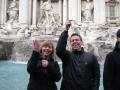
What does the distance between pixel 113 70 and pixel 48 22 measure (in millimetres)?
24777

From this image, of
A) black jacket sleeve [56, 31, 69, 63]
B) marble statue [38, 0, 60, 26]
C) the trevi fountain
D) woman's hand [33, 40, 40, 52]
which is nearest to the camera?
woman's hand [33, 40, 40, 52]

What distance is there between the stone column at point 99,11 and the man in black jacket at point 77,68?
79.7 ft

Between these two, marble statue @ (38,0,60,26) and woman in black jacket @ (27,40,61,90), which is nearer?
woman in black jacket @ (27,40,61,90)

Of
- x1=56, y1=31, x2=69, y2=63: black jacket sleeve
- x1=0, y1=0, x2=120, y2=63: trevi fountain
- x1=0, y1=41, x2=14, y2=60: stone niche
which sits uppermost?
x1=0, y1=0, x2=120, y2=63: trevi fountain

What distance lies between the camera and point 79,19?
2988 centimetres

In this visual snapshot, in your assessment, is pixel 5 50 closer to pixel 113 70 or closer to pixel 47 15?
pixel 47 15

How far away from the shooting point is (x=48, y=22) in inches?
1155

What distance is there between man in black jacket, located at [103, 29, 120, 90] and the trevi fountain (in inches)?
710

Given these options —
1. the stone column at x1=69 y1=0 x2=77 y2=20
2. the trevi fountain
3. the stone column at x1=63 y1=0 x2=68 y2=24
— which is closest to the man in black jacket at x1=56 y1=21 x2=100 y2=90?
the trevi fountain

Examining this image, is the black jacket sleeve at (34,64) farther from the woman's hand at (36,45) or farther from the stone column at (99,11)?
the stone column at (99,11)

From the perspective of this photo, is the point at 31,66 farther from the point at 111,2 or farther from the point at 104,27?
the point at 111,2

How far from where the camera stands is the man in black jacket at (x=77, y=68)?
15.7ft

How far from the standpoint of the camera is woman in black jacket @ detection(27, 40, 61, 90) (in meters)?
4.78

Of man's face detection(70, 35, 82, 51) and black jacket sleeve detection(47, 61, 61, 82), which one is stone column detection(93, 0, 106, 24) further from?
black jacket sleeve detection(47, 61, 61, 82)
